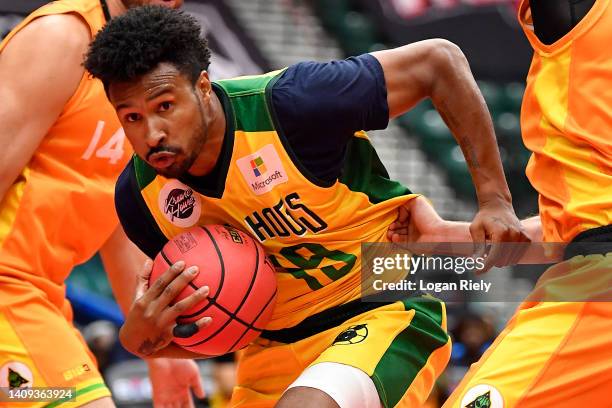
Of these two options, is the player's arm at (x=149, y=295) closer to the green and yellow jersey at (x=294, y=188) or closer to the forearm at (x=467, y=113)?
the green and yellow jersey at (x=294, y=188)

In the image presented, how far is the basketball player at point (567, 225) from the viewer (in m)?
3.31

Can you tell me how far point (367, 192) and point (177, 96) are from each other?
2.81 feet

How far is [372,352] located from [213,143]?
3.15ft

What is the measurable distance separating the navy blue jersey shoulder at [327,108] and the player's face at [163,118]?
13.0 inches

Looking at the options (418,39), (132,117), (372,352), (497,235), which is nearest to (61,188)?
(132,117)

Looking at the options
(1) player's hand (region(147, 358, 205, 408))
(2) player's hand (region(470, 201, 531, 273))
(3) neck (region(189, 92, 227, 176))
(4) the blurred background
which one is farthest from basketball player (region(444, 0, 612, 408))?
(4) the blurred background

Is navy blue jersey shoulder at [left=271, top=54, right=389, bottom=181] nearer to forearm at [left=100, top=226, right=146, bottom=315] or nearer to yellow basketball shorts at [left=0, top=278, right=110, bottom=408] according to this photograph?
yellow basketball shorts at [left=0, top=278, right=110, bottom=408]

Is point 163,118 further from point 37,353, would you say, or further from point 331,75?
point 37,353

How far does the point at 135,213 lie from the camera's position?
4.20 metres

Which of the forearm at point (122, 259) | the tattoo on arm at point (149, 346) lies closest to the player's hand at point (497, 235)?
the tattoo on arm at point (149, 346)

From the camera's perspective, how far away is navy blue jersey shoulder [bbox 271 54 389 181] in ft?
12.8

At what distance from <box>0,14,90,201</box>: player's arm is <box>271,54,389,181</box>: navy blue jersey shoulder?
963 millimetres

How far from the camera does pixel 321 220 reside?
404cm

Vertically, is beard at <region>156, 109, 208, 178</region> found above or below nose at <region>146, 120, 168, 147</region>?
below
